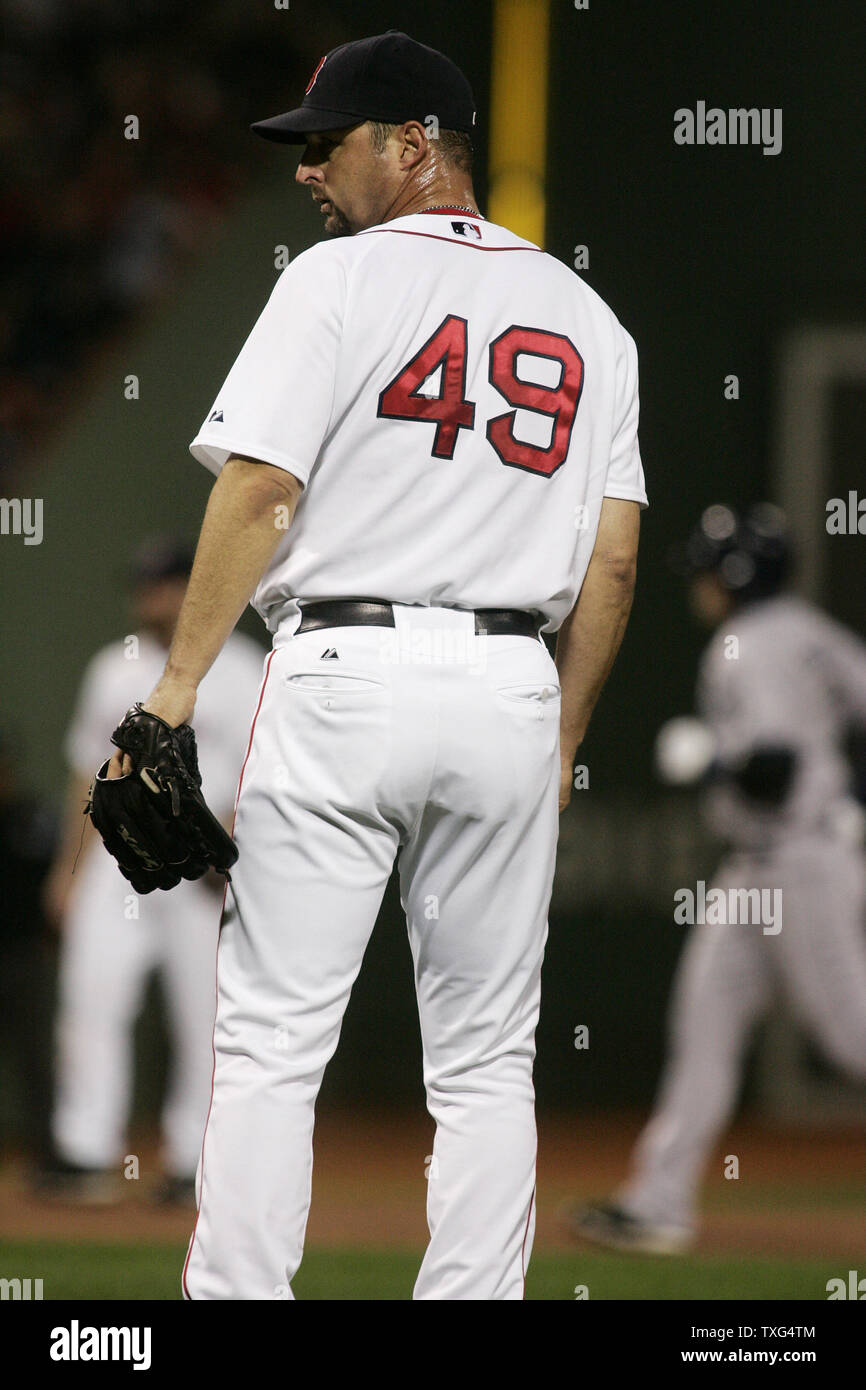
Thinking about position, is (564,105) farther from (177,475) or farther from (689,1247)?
(689,1247)

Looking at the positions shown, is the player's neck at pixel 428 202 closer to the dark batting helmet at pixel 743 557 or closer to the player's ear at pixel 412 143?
the player's ear at pixel 412 143

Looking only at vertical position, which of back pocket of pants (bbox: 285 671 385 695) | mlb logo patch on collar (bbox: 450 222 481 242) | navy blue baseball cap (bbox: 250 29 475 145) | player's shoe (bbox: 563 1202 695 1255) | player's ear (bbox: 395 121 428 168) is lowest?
player's shoe (bbox: 563 1202 695 1255)

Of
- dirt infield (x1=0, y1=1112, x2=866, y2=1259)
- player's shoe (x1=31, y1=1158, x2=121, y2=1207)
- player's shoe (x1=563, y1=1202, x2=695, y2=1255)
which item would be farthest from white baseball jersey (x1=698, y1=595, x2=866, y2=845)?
player's shoe (x1=31, y1=1158, x2=121, y2=1207)

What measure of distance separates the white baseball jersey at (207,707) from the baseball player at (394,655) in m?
3.13

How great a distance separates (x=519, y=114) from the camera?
6.54 meters

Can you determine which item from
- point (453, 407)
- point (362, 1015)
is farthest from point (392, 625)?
point (362, 1015)

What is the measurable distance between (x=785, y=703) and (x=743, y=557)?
0.46 m

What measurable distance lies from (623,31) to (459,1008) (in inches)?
221

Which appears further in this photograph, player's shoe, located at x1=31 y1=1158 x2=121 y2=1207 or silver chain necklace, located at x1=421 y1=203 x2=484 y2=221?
player's shoe, located at x1=31 y1=1158 x2=121 y2=1207

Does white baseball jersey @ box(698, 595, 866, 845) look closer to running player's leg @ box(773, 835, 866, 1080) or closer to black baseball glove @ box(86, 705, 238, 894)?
running player's leg @ box(773, 835, 866, 1080)

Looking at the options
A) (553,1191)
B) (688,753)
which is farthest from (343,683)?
(553,1191)

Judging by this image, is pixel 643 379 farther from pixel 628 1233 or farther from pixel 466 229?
pixel 466 229

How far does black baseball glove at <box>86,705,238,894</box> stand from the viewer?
256 centimetres

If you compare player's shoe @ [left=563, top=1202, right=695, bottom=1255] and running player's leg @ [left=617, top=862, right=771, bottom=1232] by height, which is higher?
running player's leg @ [left=617, top=862, right=771, bottom=1232]
